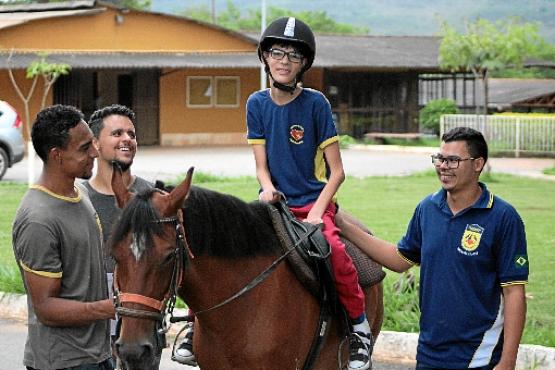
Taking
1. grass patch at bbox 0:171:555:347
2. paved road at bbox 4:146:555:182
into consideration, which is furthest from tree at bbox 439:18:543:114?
grass patch at bbox 0:171:555:347

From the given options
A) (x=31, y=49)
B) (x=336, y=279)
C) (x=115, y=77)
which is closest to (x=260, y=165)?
(x=336, y=279)

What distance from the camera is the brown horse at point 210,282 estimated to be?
4871 millimetres

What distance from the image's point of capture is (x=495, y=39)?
32062mm

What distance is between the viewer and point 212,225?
5.54 metres

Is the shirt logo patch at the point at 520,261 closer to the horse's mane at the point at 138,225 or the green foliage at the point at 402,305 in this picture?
the horse's mane at the point at 138,225

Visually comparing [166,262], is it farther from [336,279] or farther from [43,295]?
[336,279]

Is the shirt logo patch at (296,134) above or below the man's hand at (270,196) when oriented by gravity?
above

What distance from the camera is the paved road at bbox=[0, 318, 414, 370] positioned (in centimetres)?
953

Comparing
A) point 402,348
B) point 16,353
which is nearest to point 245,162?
point 16,353

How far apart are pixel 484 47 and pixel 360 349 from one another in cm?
2602

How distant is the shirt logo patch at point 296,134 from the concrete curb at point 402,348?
3.32 m

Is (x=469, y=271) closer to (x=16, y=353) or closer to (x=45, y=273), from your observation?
(x=45, y=273)

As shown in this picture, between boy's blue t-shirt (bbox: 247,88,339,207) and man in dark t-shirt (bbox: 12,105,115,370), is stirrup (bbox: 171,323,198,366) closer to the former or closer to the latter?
man in dark t-shirt (bbox: 12,105,115,370)

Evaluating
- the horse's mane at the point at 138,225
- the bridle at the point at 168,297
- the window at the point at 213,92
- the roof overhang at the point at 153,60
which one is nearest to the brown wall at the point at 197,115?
the window at the point at 213,92
